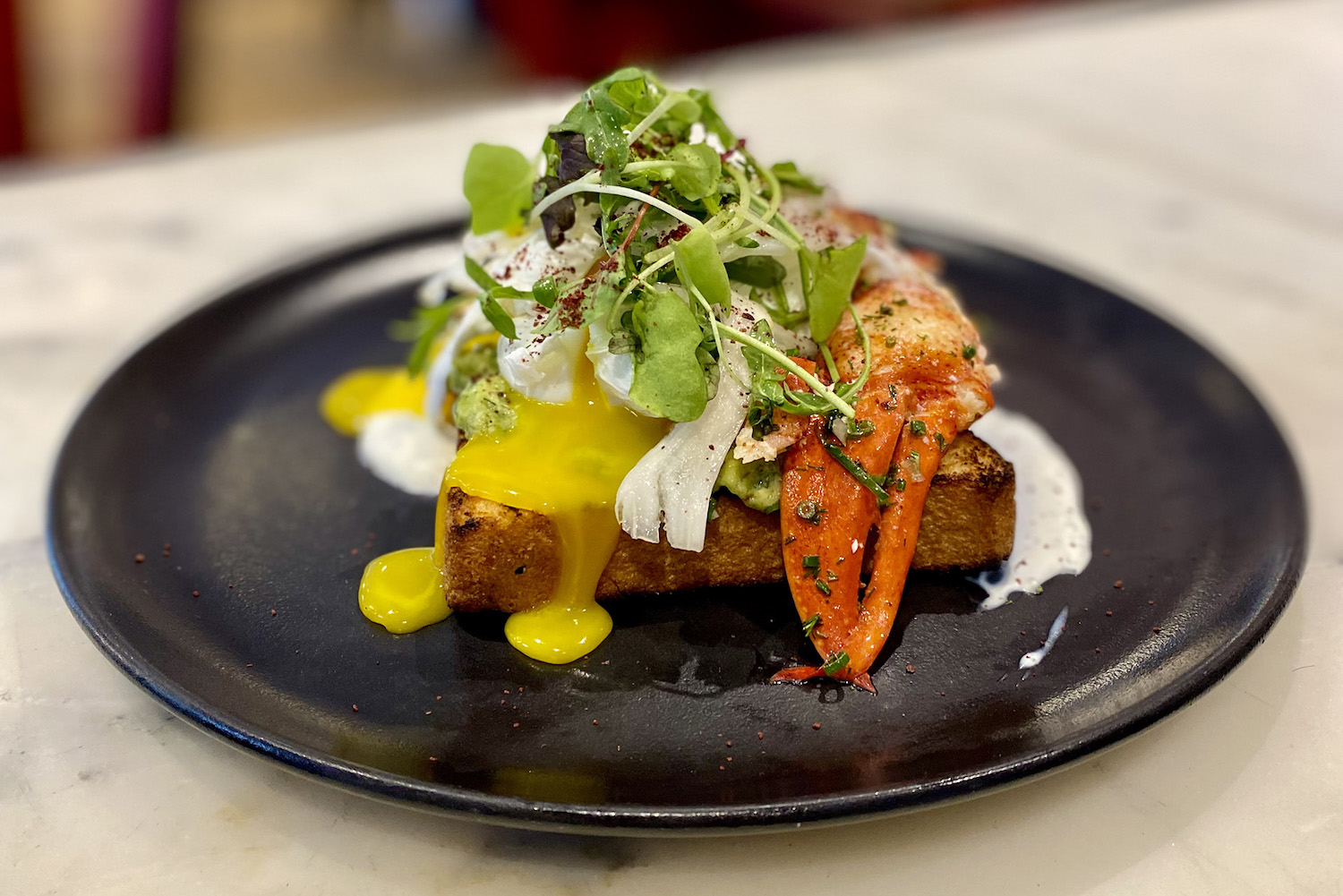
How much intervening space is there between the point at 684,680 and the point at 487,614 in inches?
17.6

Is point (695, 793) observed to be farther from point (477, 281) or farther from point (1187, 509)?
point (1187, 509)

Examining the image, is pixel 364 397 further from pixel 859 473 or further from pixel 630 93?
pixel 859 473

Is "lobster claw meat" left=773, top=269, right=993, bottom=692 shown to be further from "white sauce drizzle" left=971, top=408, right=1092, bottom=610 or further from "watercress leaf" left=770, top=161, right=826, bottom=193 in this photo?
"watercress leaf" left=770, top=161, right=826, bottom=193

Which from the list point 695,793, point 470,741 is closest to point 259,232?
point 470,741

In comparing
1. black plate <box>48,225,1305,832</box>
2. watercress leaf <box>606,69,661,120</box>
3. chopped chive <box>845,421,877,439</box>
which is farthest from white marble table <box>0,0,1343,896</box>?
watercress leaf <box>606,69,661,120</box>

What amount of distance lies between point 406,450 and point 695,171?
3.33ft

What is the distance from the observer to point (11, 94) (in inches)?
226

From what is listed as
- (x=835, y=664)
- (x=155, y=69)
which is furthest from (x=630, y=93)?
(x=155, y=69)

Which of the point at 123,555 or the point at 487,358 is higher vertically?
the point at 487,358

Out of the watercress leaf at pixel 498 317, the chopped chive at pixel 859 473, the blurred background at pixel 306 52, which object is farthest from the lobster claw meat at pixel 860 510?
the blurred background at pixel 306 52

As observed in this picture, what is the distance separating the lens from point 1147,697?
1848 millimetres

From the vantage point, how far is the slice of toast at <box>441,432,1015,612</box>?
2162 mm

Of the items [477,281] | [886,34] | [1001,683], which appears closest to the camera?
[1001,683]

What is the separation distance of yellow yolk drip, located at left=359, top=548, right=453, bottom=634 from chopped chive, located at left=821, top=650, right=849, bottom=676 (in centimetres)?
77
